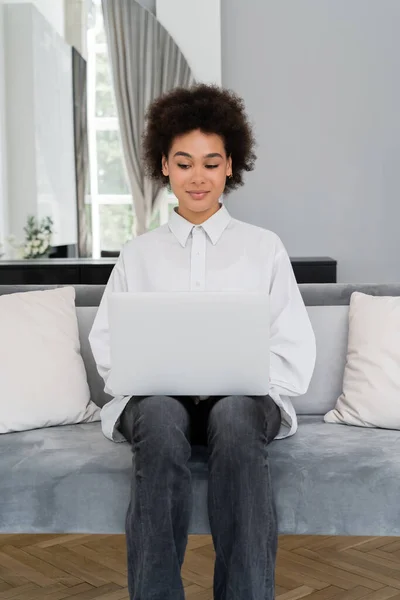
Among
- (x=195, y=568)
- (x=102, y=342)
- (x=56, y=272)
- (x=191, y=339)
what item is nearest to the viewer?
(x=191, y=339)

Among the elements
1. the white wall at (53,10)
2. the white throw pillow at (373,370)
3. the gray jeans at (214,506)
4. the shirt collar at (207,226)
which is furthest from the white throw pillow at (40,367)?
the white wall at (53,10)

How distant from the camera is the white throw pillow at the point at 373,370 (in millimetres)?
2309

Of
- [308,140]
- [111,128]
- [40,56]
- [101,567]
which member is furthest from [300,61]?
[101,567]

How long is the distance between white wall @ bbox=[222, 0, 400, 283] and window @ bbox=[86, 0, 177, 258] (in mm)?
646

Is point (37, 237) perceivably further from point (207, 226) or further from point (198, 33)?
point (207, 226)

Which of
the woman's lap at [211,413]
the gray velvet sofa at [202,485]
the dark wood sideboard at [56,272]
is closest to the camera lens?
the woman's lap at [211,413]

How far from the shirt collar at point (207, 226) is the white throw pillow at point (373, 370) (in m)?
0.51

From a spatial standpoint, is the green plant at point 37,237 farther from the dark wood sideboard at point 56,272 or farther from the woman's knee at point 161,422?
the woman's knee at point 161,422

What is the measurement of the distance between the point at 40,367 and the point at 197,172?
0.71 meters

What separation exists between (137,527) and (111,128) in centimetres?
350

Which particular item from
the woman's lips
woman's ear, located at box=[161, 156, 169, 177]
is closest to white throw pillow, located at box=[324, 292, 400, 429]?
the woman's lips

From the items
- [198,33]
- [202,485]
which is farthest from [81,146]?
A: [202,485]

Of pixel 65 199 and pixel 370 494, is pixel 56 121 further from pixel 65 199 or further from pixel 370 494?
pixel 370 494

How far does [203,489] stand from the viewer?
197 centimetres
